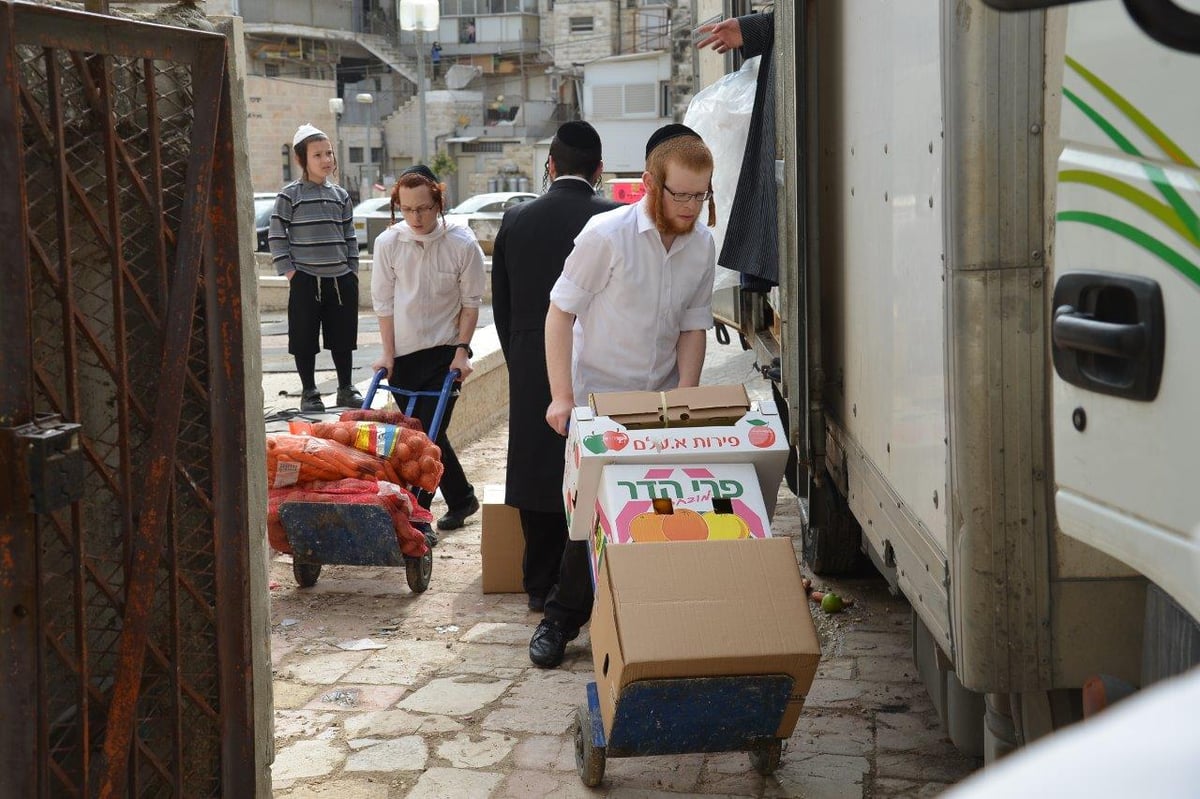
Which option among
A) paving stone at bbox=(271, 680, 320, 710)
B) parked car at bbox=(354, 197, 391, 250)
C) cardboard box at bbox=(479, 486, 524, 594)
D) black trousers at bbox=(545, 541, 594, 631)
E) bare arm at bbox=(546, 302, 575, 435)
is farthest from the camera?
parked car at bbox=(354, 197, 391, 250)

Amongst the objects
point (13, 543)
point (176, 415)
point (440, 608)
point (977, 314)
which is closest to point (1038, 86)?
point (977, 314)

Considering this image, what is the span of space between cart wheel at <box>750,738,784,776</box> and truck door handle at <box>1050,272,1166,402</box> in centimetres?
203

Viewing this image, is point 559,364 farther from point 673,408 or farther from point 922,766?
point 922,766

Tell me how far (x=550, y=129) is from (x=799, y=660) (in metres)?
64.3

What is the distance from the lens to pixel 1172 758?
74 cm

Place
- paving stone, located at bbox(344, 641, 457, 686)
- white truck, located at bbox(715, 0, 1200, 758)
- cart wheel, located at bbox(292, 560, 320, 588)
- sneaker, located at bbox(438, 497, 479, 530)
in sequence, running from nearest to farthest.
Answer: white truck, located at bbox(715, 0, 1200, 758), paving stone, located at bbox(344, 641, 457, 686), cart wheel, located at bbox(292, 560, 320, 588), sneaker, located at bbox(438, 497, 479, 530)

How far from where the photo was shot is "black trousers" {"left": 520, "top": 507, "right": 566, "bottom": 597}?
5662 mm

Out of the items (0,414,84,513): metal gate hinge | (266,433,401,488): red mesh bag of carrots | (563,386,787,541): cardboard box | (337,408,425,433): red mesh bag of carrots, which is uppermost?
(0,414,84,513): metal gate hinge

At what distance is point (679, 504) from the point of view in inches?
153

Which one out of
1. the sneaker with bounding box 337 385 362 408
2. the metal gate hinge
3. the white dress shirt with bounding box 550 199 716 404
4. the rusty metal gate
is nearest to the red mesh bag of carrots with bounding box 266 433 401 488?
the white dress shirt with bounding box 550 199 716 404

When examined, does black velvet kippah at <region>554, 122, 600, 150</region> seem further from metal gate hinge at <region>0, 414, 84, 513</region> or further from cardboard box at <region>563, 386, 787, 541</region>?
metal gate hinge at <region>0, 414, 84, 513</region>

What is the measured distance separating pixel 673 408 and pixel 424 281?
317 cm

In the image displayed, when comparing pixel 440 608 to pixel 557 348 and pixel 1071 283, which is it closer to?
pixel 557 348

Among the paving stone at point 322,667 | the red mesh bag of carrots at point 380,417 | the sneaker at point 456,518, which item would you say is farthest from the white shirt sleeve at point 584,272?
the sneaker at point 456,518
